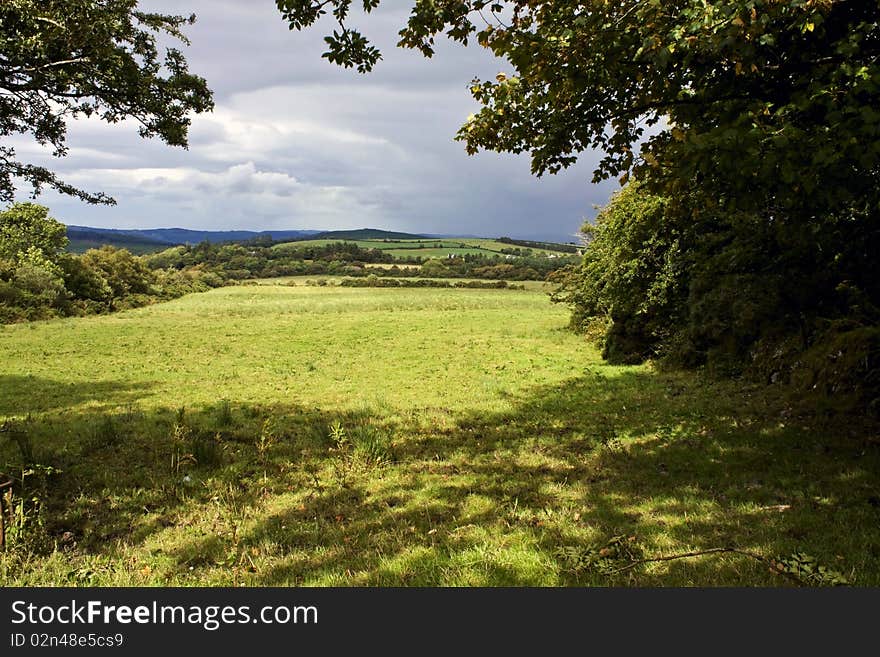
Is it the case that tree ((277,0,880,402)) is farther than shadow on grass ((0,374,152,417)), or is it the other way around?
shadow on grass ((0,374,152,417))

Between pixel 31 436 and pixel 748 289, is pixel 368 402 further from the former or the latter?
pixel 748 289

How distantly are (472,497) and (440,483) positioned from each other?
0.82 meters

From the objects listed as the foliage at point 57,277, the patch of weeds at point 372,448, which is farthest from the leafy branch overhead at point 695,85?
the foliage at point 57,277

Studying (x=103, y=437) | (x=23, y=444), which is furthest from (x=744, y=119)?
(x=103, y=437)

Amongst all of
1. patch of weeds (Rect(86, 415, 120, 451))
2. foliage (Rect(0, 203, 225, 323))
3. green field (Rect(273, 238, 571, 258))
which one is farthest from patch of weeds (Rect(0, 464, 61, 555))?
green field (Rect(273, 238, 571, 258))

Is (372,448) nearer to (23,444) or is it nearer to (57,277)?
Result: (23,444)

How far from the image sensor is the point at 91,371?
20.2 metres

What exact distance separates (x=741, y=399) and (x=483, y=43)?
1020 centimetres

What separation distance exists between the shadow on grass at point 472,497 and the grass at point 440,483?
3cm

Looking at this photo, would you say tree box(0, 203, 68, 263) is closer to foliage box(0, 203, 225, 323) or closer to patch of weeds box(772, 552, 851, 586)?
A: foliage box(0, 203, 225, 323)

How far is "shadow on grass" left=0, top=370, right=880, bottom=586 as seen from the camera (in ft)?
15.7

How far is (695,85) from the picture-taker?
7.48 metres

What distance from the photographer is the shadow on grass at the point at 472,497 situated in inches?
189

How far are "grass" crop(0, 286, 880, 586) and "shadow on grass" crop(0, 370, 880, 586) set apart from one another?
3 cm
